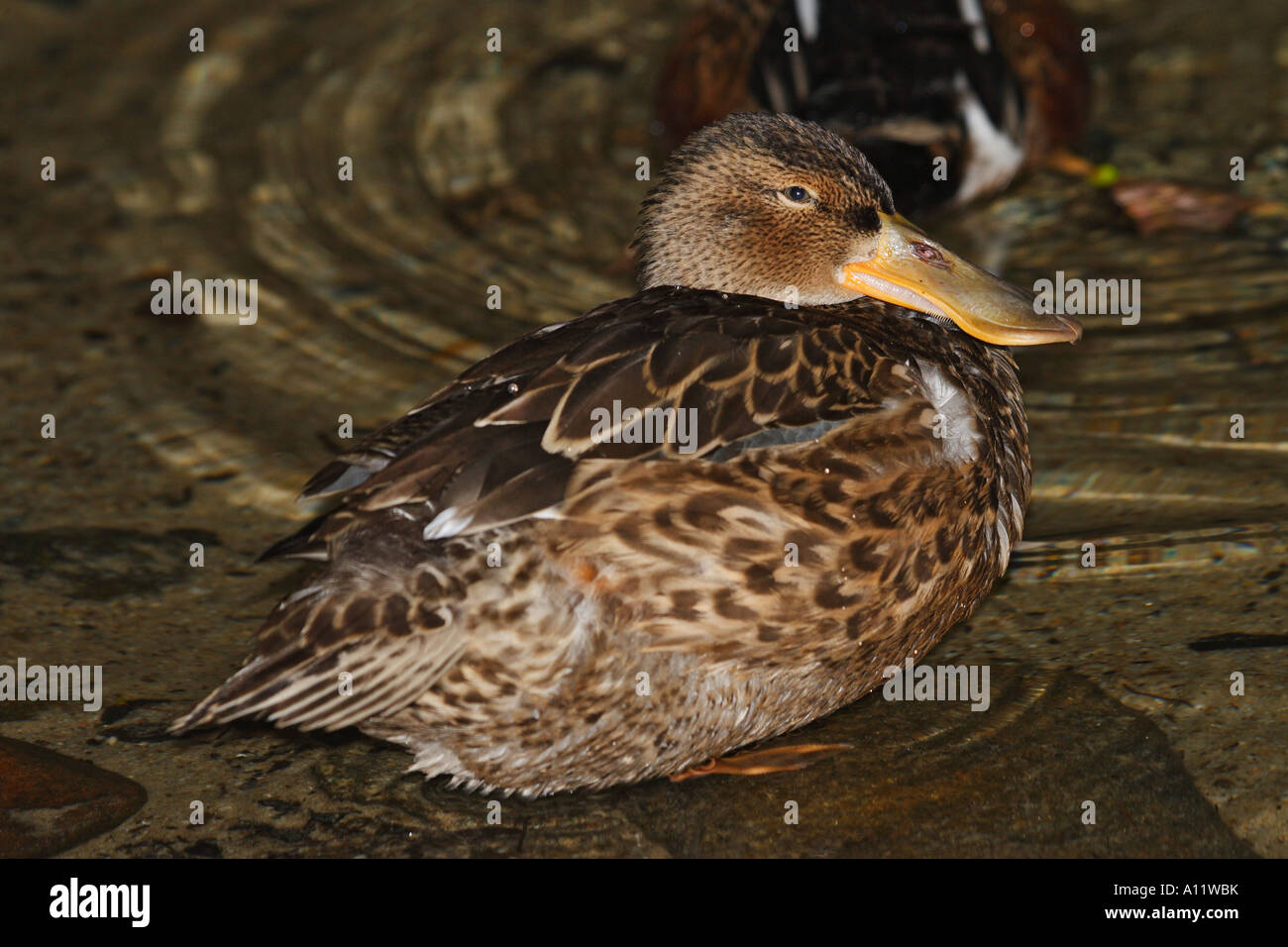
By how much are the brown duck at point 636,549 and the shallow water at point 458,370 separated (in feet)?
0.74

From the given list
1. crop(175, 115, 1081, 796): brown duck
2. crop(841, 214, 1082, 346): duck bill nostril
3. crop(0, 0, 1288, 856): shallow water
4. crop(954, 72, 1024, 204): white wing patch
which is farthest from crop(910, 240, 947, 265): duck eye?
crop(954, 72, 1024, 204): white wing patch

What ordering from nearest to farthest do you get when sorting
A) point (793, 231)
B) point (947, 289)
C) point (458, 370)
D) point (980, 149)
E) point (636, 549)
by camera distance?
1. point (636, 549)
2. point (947, 289)
3. point (793, 231)
4. point (458, 370)
5. point (980, 149)

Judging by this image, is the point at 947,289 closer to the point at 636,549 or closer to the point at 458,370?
the point at 636,549

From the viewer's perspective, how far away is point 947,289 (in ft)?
14.0

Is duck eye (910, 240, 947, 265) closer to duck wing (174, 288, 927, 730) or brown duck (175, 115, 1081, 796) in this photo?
brown duck (175, 115, 1081, 796)

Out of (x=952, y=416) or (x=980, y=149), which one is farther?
(x=980, y=149)

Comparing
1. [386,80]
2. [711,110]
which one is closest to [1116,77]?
[711,110]

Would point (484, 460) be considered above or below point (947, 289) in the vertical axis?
below

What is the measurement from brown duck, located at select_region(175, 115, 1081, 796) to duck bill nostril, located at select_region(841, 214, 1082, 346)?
10.0 inches

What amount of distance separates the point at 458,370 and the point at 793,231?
5.08 feet

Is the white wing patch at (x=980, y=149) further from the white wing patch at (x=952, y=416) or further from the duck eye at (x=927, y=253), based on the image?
the white wing patch at (x=952, y=416)

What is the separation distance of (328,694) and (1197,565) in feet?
7.40

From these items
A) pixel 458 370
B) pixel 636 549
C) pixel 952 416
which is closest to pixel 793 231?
pixel 952 416

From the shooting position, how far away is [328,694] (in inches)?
134
